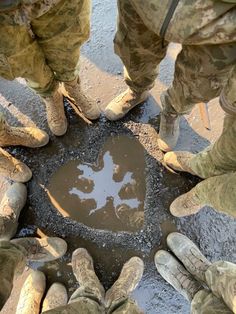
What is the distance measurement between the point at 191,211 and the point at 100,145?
0.68 metres

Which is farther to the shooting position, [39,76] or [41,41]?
[39,76]

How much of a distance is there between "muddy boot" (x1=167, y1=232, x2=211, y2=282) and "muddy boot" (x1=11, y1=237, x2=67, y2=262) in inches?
24.5

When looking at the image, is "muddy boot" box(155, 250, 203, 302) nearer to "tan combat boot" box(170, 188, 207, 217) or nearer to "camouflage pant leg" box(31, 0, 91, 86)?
"tan combat boot" box(170, 188, 207, 217)

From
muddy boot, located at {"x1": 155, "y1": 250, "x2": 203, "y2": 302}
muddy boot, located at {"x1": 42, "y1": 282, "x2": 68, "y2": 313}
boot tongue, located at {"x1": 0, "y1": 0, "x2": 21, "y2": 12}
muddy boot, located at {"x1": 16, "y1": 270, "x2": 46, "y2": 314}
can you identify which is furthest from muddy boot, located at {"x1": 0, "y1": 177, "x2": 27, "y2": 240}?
boot tongue, located at {"x1": 0, "y1": 0, "x2": 21, "y2": 12}

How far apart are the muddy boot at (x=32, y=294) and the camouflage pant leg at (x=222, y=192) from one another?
106 centimetres

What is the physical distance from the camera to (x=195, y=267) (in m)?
2.01

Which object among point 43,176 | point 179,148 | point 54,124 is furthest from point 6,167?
point 179,148

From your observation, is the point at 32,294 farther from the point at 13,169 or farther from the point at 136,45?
the point at 136,45

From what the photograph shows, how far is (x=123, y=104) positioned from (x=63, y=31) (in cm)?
78

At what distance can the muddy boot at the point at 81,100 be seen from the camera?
2.15 metres

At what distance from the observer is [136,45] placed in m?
1.69

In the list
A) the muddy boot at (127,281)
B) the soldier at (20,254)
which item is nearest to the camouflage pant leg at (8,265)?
the soldier at (20,254)

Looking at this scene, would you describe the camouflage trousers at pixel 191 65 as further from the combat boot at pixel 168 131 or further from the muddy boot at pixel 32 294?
the muddy boot at pixel 32 294

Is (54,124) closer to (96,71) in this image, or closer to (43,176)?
(43,176)
